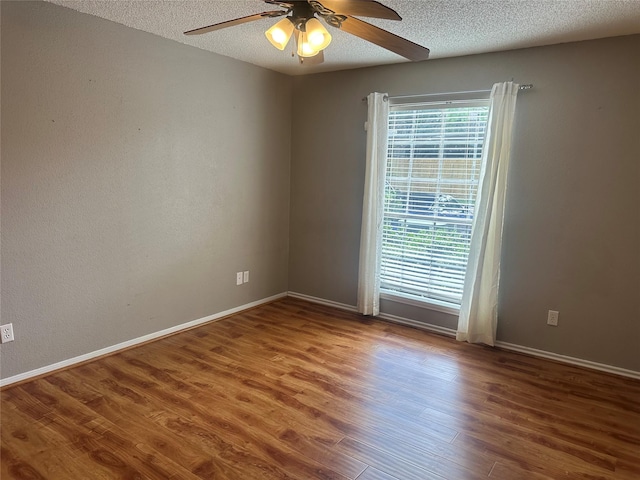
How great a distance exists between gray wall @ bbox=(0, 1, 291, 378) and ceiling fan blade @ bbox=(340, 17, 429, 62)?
189 centimetres

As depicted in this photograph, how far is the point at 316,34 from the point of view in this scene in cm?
192

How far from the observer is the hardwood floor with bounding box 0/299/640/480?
2.00 meters

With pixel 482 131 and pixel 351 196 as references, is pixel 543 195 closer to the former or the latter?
pixel 482 131

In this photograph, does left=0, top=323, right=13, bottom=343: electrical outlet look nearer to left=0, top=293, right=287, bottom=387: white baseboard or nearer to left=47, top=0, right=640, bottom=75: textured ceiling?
left=0, top=293, right=287, bottom=387: white baseboard

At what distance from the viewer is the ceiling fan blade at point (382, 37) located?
1.90 m

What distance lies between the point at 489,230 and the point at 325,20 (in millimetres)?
2183

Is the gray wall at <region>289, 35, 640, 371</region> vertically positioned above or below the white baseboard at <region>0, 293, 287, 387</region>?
above

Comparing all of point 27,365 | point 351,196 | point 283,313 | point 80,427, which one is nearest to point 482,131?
point 351,196

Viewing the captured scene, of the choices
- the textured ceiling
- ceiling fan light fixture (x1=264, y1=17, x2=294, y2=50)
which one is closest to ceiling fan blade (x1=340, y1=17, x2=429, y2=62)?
ceiling fan light fixture (x1=264, y1=17, x2=294, y2=50)

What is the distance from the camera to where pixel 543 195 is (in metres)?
3.20

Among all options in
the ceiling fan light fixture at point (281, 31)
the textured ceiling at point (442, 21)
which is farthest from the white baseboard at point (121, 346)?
the ceiling fan light fixture at point (281, 31)

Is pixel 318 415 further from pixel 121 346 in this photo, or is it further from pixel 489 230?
pixel 489 230

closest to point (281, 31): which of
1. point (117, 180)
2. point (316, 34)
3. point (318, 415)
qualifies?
point (316, 34)

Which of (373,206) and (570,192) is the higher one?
(570,192)
